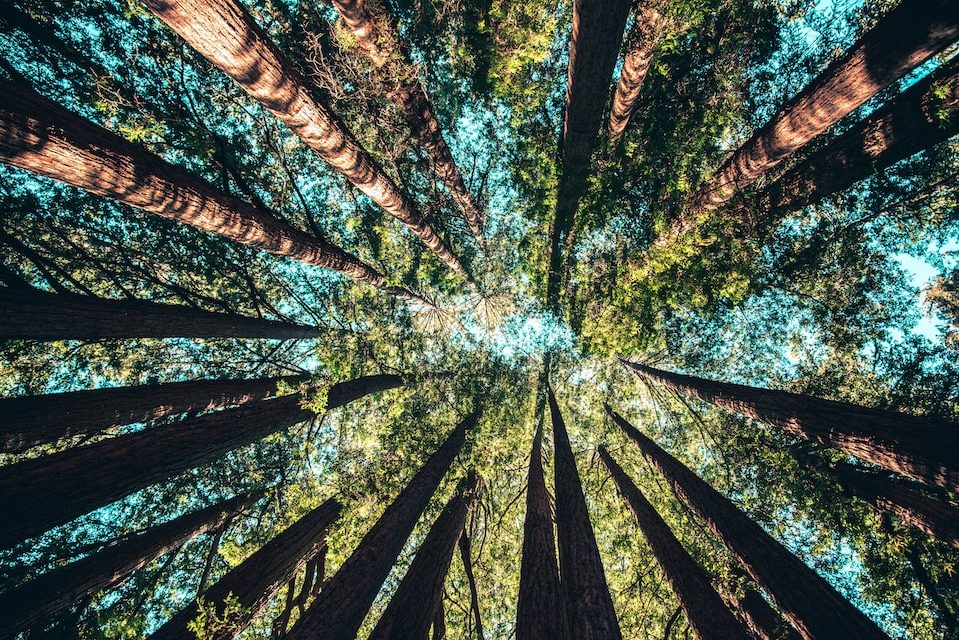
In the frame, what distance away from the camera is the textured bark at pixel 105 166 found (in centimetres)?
323

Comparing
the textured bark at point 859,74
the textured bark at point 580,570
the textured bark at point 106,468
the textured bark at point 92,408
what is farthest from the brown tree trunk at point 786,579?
the textured bark at point 92,408

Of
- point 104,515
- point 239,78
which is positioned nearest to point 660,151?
point 239,78

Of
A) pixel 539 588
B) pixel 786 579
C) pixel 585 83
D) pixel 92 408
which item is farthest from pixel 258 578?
pixel 585 83

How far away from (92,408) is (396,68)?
7587 millimetres

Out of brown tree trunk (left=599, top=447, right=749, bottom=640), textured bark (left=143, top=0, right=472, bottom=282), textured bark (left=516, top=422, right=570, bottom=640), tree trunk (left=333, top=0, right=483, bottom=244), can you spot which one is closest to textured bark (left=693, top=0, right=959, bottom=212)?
tree trunk (left=333, top=0, right=483, bottom=244)

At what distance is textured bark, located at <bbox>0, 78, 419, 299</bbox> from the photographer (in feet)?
10.6

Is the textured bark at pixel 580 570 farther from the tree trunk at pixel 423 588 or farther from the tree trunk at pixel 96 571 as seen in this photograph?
the tree trunk at pixel 96 571

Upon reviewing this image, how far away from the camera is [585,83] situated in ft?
19.1

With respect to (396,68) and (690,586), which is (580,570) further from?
(396,68)

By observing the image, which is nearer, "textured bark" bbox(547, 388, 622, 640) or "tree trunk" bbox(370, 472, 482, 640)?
"textured bark" bbox(547, 388, 622, 640)

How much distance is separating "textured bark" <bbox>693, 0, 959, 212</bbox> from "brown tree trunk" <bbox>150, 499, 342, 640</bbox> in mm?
10970

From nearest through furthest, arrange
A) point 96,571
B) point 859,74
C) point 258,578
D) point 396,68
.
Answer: point 859,74
point 396,68
point 96,571
point 258,578

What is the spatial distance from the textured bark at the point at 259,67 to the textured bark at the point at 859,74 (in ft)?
23.6

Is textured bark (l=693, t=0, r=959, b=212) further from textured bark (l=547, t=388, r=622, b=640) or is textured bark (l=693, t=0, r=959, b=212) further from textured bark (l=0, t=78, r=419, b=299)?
textured bark (l=0, t=78, r=419, b=299)
